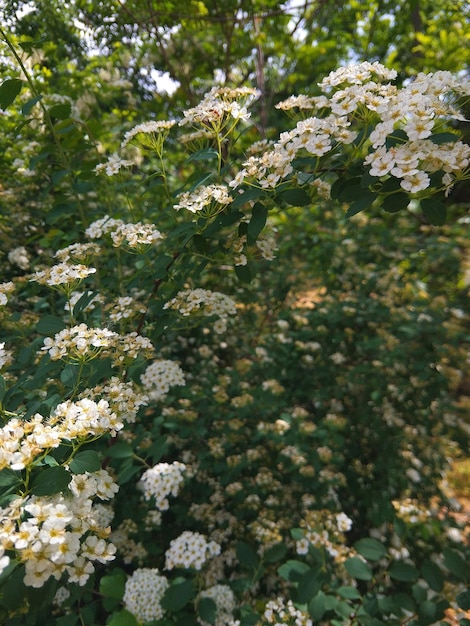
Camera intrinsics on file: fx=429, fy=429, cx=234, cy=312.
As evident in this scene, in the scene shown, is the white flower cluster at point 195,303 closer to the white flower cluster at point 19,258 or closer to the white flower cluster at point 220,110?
the white flower cluster at point 220,110

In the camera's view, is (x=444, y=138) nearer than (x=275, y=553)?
Yes

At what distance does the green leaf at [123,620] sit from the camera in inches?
47.8

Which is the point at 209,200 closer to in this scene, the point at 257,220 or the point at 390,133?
the point at 257,220

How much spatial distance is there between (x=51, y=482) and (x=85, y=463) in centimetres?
8

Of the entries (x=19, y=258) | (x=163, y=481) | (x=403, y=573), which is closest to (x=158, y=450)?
(x=163, y=481)

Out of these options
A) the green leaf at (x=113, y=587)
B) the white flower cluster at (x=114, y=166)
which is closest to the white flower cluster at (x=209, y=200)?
the white flower cluster at (x=114, y=166)

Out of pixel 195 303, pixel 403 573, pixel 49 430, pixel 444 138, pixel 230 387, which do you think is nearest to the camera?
pixel 49 430

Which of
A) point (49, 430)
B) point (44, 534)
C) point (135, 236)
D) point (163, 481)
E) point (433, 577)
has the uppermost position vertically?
point (135, 236)

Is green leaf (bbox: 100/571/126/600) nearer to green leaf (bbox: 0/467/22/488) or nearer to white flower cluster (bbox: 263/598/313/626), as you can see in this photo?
white flower cluster (bbox: 263/598/313/626)

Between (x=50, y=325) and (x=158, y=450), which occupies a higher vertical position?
(x=50, y=325)

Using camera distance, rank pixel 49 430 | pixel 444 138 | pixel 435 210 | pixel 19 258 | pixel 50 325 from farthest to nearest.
→ pixel 19 258 < pixel 50 325 < pixel 435 210 < pixel 444 138 < pixel 49 430

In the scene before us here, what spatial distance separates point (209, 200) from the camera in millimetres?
1136

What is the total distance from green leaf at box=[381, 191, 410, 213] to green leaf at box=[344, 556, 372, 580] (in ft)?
3.94

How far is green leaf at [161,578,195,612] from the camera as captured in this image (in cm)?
133
